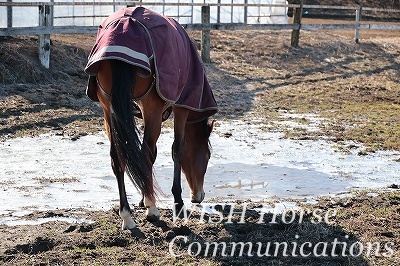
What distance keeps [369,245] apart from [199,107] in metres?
1.94

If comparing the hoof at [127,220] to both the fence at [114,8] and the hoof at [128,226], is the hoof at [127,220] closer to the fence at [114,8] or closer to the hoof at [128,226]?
the hoof at [128,226]

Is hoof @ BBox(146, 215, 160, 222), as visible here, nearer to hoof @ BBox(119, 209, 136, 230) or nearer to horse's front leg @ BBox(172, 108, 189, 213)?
hoof @ BBox(119, 209, 136, 230)

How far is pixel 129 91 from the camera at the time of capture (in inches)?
205

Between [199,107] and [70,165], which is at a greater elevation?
[199,107]

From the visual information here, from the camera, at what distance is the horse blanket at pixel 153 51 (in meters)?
5.23

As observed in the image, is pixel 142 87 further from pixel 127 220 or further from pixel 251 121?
pixel 251 121

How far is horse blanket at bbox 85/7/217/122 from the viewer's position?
523cm

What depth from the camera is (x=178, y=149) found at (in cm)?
612

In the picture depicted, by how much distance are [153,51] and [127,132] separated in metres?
0.69

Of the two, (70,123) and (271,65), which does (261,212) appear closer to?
(70,123)

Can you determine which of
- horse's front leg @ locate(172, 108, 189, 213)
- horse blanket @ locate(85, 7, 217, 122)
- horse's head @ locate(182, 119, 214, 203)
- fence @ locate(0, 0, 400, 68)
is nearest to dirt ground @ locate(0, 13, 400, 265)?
horse's front leg @ locate(172, 108, 189, 213)

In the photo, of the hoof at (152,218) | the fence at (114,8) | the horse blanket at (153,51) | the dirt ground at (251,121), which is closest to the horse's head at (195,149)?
the horse blanket at (153,51)

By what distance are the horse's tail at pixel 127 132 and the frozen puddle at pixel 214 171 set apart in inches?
42.0

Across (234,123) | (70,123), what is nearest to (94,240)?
(70,123)
